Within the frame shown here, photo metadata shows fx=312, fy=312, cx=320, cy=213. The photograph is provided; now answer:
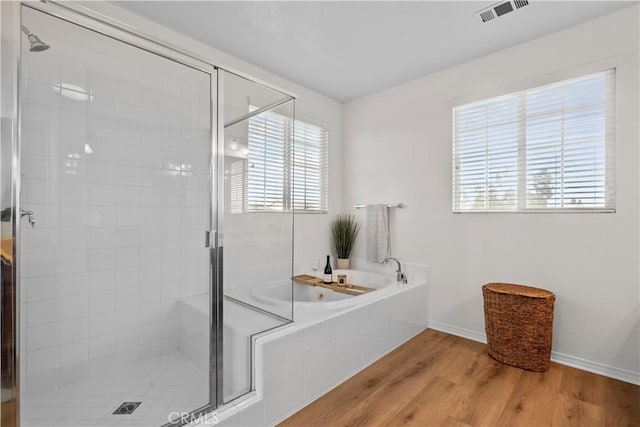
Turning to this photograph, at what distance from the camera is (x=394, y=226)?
3.33 metres

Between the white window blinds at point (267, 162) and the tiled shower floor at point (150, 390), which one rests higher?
the white window blinds at point (267, 162)

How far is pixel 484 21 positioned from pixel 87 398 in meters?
3.43

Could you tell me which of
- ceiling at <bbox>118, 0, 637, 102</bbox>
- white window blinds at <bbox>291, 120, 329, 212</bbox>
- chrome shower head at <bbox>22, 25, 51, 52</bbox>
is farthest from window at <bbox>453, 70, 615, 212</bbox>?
chrome shower head at <bbox>22, 25, 51, 52</bbox>

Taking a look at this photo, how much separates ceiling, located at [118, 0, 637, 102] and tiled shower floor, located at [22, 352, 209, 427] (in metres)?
2.32

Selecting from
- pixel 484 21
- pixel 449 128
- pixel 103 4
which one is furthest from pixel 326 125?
pixel 103 4

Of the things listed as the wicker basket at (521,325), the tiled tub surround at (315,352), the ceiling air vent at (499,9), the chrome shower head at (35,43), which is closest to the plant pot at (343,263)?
the tiled tub surround at (315,352)

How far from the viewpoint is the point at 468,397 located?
1.92 metres

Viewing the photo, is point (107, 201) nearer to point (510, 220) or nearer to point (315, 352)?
point (315, 352)

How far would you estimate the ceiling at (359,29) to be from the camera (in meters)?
2.11

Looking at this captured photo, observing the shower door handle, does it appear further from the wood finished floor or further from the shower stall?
the wood finished floor

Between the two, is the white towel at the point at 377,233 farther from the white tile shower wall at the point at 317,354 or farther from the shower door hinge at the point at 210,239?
the shower door hinge at the point at 210,239

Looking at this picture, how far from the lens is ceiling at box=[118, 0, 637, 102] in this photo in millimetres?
2107

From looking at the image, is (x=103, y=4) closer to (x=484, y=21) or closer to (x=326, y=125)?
(x=326, y=125)

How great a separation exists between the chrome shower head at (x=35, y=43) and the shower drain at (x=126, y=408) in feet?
5.77
